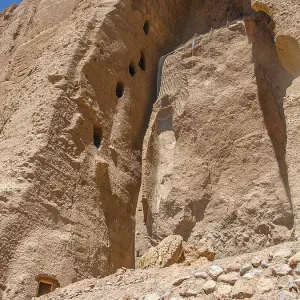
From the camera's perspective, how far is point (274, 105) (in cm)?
790

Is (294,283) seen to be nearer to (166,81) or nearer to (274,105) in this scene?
(274,105)

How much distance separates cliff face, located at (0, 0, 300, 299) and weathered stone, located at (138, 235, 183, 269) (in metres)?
0.34

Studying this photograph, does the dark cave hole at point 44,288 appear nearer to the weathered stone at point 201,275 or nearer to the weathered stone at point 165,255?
the weathered stone at point 165,255

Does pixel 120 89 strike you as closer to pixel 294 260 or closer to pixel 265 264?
pixel 265 264

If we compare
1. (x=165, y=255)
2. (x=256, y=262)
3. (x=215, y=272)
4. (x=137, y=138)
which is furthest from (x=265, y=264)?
(x=137, y=138)

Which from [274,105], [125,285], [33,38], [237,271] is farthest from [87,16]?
[237,271]

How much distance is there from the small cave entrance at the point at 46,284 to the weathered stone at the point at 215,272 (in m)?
2.68

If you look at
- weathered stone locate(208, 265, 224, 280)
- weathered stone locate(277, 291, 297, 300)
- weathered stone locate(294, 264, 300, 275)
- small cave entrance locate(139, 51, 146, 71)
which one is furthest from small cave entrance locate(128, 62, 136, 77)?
weathered stone locate(277, 291, 297, 300)

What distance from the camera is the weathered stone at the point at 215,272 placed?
396 centimetres

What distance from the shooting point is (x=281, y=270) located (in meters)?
3.63

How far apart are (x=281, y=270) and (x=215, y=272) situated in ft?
1.87

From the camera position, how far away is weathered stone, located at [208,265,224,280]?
3961mm

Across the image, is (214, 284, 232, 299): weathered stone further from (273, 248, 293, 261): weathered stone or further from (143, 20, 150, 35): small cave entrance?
(143, 20, 150, 35): small cave entrance

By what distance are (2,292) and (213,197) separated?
341cm
